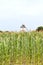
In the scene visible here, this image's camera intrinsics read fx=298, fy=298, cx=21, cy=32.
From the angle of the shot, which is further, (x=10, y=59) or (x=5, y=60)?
(x=10, y=59)

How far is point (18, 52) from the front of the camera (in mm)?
9820

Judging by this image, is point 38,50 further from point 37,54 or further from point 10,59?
point 10,59

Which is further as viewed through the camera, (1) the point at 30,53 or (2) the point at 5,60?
(1) the point at 30,53

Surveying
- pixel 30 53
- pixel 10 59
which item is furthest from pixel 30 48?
pixel 10 59

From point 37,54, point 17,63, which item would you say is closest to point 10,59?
point 17,63

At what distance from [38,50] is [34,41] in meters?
0.51

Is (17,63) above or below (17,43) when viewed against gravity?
below

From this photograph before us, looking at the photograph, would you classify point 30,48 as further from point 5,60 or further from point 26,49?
point 5,60

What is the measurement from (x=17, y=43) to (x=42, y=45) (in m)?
0.85

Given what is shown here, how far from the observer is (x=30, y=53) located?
32.5ft

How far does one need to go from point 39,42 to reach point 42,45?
0.45 meters

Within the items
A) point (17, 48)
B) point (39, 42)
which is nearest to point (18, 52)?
point (17, 48)

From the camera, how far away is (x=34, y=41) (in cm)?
1010

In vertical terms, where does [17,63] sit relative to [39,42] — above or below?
below
